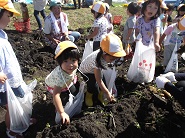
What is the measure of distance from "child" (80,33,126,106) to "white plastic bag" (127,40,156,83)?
748 mm

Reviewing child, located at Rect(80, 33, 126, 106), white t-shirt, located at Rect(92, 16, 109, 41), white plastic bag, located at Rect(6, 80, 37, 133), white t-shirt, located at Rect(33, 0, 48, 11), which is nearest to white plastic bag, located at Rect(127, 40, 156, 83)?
child, located at Rect(80, 33, 126, 106)

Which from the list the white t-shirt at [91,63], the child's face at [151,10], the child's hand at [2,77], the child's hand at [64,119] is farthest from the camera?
the child's face at [151,10]

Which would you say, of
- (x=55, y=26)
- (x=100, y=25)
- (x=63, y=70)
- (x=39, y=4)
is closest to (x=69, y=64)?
(x=63, y=70)

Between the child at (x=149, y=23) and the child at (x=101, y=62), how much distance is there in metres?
1.24

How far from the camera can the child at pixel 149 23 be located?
3.55 meters

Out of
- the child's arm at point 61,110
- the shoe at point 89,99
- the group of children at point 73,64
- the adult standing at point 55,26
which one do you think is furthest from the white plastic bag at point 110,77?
the adult standing at point 55,26

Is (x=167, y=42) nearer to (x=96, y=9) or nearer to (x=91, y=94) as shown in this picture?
(x=96, y=9)

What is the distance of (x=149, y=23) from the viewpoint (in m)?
3.79

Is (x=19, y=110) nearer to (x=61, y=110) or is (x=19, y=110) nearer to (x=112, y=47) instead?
(x=61, y=110)

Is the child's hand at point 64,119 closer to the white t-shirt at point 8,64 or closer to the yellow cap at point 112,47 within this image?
the white t-shirt at point 8,64

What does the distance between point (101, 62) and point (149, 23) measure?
160 cm

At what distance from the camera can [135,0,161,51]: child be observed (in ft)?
11.6

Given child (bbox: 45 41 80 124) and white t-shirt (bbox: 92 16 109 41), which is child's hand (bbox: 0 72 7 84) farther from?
white t-shirt (bbox: 92 16 109 41)

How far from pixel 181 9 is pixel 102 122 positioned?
12.8ft
